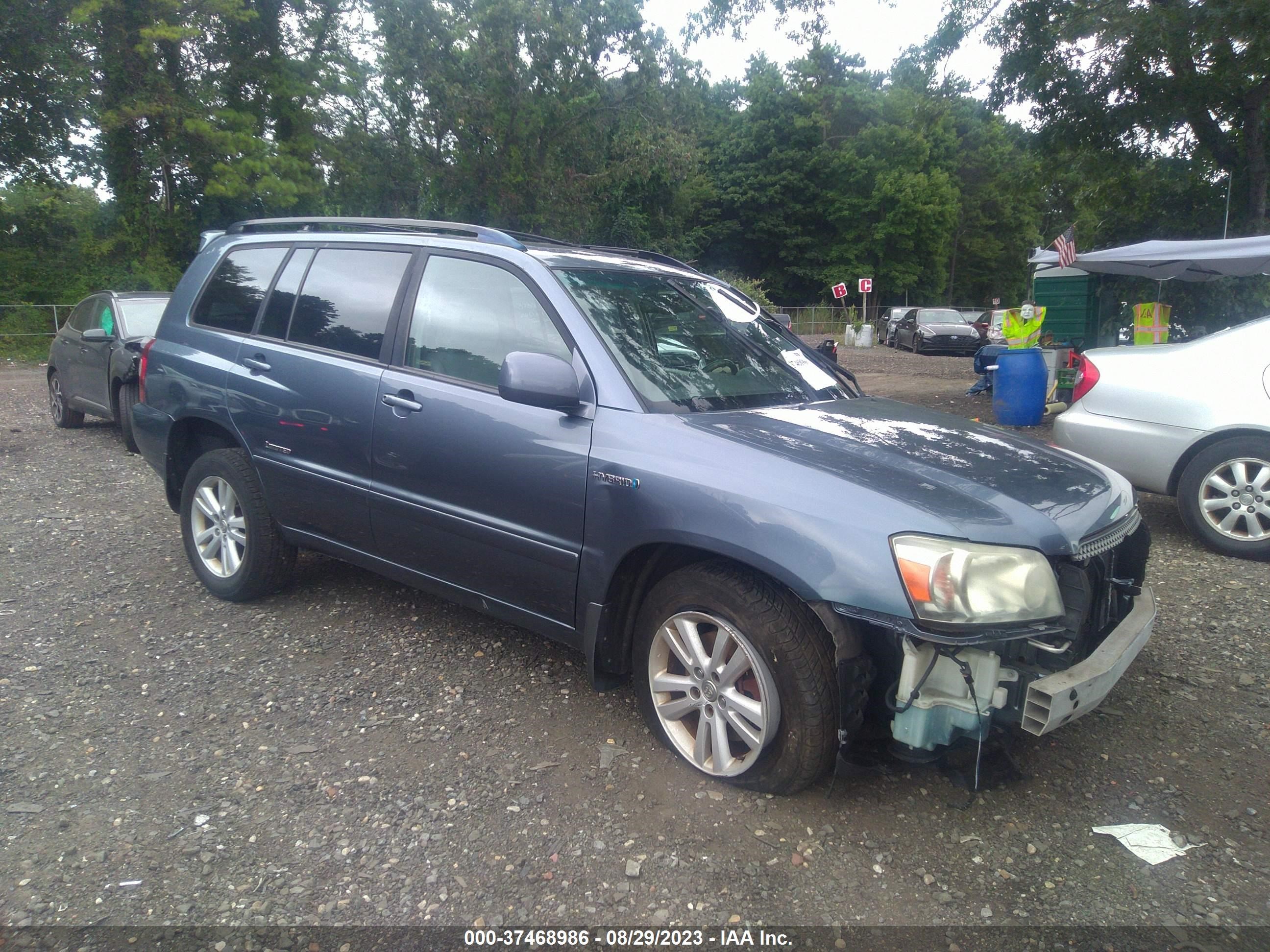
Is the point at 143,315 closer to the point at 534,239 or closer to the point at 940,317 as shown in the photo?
the point at 534,239

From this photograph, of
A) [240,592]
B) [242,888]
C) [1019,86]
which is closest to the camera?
[242,888]

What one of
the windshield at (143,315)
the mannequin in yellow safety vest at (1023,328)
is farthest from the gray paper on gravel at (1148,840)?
the mannequin in yellow safety vest at (1023,328)

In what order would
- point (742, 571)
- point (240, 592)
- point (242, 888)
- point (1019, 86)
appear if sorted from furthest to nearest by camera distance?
point (1019, 86) < point (240, 592) < point (742, 571) < point (242, 888)

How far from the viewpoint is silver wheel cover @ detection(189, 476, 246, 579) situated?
4.59 m

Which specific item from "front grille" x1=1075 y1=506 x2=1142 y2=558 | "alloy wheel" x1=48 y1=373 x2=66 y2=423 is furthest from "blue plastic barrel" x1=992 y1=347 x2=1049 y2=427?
"alloy wheel" x1=48 y1=373 x2=66 y2=423

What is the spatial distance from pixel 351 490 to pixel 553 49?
86.4 feet

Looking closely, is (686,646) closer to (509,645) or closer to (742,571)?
(742,571)

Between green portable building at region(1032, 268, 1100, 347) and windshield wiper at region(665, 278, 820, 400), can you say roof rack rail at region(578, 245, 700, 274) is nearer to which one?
windshield wiper at region(665, 278, 820, 400)

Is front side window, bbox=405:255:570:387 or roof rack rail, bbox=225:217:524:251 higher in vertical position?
roof rack rail, bbox=225:217:524:251

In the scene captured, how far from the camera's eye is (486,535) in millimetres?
3506

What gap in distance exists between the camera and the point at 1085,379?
6.07 meters

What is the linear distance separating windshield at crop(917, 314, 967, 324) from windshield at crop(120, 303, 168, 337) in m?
26.0

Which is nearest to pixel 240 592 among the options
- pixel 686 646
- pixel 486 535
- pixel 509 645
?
pixel 509 645

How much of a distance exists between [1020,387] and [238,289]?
29.2 ft
